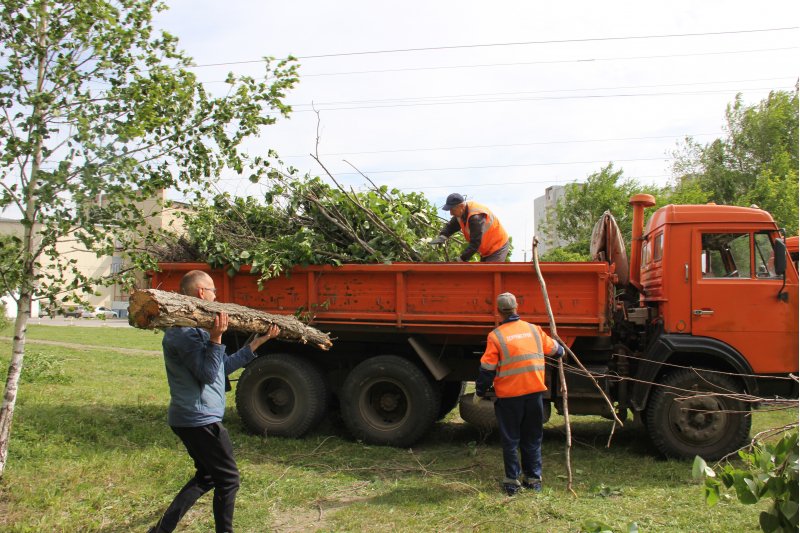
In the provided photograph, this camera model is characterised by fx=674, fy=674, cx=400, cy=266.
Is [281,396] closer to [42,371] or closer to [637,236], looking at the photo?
[637,236]

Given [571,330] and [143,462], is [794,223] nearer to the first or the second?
[571,330]

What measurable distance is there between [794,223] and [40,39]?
20846 mm

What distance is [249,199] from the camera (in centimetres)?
834

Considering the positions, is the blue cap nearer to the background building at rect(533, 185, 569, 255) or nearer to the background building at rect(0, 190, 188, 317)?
the background building at rect(0, 190, 188, 317)

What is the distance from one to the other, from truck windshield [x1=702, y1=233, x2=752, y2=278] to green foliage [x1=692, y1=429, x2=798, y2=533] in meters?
4.61

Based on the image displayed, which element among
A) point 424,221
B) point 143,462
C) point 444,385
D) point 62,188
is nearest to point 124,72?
point 62,188

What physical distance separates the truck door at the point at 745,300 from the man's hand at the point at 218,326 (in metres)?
4.74

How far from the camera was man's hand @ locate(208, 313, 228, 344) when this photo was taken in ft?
13.2

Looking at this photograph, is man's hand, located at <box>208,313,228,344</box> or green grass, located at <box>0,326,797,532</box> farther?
green grass, located at <box>0,326,797,532</box>

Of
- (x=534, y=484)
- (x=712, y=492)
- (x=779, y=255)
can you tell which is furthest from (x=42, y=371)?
(x=712, y=492)

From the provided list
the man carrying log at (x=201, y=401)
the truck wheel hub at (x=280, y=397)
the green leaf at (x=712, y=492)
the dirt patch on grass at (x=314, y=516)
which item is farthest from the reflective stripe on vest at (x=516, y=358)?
the green leaf at (x=712, y=492)

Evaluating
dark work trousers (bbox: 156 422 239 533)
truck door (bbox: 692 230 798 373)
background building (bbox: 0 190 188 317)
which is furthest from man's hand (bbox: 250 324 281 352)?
truck door (bbox: 692 230 798 373)

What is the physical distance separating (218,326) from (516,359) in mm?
2650

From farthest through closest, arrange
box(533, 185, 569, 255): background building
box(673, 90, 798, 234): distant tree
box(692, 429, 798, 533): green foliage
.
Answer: box(533, 185, 569, 255): background building → box(673, 90, 798, 234): distant tree → box(692, 429, 798, 533): green foliage
